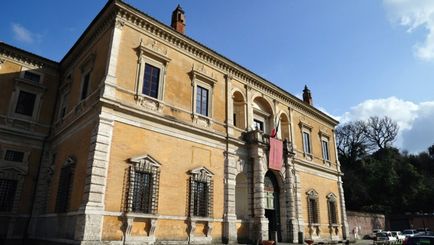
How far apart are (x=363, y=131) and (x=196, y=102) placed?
4888cm

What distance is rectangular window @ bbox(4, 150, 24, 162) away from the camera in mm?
16781

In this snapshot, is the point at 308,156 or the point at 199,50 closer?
the point at 199,50

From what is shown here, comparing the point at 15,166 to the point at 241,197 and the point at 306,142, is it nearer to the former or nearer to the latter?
the point at 241,197

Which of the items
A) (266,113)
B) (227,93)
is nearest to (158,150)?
(227,93)

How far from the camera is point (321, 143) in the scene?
91.6 feet

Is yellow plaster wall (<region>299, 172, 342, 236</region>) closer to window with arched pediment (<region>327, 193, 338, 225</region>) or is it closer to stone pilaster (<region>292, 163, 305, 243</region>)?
window with arched pediment (<region>327, 193, 338, 225</region>)

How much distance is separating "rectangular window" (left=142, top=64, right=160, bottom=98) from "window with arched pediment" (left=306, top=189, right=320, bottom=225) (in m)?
14.2

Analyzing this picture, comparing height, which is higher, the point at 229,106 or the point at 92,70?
the point at 92,70

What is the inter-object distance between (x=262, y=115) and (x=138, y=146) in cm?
1103

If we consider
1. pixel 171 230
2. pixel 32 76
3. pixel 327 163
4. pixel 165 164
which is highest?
pixel 32 76

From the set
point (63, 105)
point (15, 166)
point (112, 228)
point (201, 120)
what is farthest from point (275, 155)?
point (15, 166)

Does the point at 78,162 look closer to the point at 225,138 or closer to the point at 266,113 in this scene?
the point at 225,138

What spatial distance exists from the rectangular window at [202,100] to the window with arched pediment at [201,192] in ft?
11.1

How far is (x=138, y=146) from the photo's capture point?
14.3 metres
